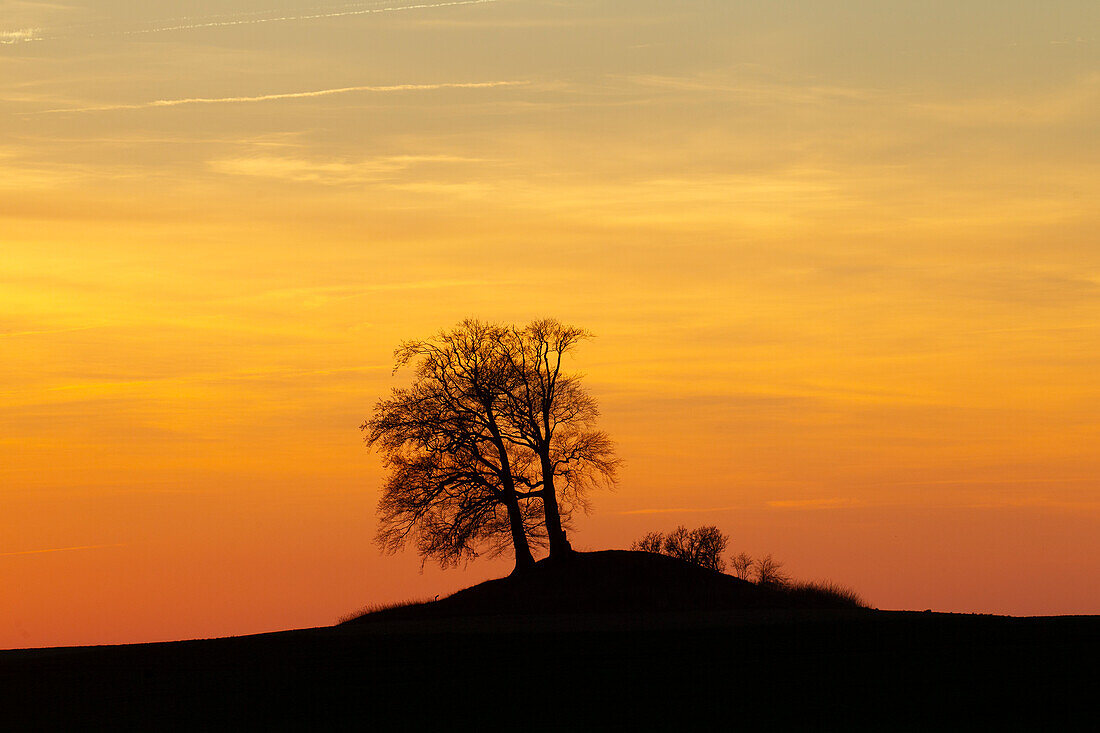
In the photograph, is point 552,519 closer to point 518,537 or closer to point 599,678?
point 518,537

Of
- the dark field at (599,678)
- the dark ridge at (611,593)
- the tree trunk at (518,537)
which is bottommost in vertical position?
the dark field at (599,678)

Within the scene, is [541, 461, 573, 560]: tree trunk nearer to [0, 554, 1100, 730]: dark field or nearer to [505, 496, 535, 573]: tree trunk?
[505, 496, 535, 573]: tree trunk

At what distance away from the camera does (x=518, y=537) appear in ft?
179

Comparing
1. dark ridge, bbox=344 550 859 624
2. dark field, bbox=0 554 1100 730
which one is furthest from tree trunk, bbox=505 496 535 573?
dark field, bbox=0 554 1100 730

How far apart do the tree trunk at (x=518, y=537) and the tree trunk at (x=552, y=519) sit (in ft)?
3.11

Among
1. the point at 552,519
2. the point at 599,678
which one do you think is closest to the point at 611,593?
the point at 552,519

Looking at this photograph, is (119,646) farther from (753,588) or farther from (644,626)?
(753,588)

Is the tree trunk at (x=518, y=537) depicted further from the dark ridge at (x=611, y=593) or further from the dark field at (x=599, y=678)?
the dark field at (x=599, y=678)

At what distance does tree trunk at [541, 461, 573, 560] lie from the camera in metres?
54.3

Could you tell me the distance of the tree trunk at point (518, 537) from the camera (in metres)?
54.5

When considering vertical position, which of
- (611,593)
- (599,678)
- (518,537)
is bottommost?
(599,678)

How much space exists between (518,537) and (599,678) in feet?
80.9

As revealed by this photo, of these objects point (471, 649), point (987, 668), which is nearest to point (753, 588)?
point (471, 649)

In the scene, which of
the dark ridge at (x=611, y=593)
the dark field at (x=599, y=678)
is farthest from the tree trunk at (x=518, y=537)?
the dark field at (x=599, y=678)
